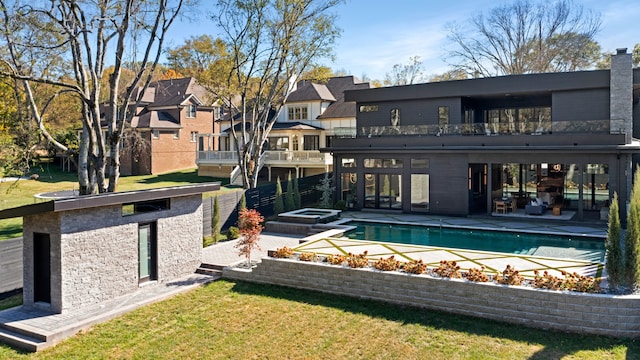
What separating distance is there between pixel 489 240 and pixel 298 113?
21067 mm

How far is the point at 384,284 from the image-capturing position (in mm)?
10664

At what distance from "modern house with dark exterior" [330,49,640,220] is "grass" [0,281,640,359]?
10.8 m

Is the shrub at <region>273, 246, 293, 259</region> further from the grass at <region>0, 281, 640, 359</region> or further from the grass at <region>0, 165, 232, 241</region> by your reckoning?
the grass at <region>0, 165, 232, 241</region>

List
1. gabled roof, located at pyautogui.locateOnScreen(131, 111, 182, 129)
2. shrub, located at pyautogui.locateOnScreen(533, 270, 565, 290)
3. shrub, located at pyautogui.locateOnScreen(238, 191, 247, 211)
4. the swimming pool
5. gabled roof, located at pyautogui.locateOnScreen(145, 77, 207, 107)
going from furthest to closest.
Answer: gabled roof, located at pyautogui.locateOnScreen(145, 77, 207, 107) → gabled roof, located at pyautogui.locateOnScreen(131, 111, 182, 129) → shrub, located at pyautogui.locateOnScreen(238, 191, 247, 211) → the swimming pool → shrub, located at pyautogui.locateOnScreen(533, 270, 565, 290)

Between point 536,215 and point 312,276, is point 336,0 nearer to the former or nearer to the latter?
point 536,215

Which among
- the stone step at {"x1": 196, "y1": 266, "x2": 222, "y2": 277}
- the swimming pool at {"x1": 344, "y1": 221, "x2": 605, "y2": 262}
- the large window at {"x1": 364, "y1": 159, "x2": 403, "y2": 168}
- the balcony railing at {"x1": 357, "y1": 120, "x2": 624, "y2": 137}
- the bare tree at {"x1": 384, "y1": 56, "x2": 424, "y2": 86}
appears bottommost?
the stone step at {"x1": 196, "y1": 266, "x2": 222, "y2": 277}

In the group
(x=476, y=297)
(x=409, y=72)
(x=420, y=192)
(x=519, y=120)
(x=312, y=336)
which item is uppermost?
(x=409, y=72)

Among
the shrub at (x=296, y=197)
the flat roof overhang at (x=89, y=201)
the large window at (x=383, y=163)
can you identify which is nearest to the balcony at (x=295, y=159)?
the shrub at (x=296, y=197)

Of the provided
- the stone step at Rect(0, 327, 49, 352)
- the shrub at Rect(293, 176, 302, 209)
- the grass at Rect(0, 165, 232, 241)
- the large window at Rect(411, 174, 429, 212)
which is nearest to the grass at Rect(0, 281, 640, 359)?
the stone step at Rect(0, 327, 49, 352)

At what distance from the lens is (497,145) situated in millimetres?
19188

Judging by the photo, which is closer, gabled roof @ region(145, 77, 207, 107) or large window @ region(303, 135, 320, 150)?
large window @ region(303, 135, 320, 150)

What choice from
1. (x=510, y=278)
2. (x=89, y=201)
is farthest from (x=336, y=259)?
(x=89, y=201)

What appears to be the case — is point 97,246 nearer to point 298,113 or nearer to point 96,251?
point 96,251

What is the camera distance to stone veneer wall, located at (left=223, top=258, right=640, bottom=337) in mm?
8633
